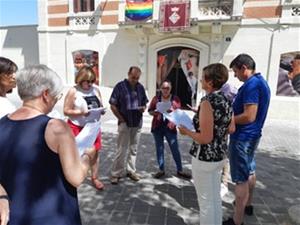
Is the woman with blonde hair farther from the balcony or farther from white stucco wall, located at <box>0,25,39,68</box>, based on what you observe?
white stucco wall, located at <box>0,25,39,68</box>

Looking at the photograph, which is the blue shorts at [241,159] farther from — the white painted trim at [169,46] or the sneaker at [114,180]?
the white painted trim at [169,46]

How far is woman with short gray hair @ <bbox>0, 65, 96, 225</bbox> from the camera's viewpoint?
135 centimetres

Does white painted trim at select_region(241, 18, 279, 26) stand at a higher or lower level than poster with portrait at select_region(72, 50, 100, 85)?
higher

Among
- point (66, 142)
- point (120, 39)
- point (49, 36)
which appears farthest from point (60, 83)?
point (49, 36)

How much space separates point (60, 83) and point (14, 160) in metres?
0.46

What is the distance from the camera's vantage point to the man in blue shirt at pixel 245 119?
8.63ft

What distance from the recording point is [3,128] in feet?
4.66

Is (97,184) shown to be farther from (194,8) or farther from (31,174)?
(194,8)

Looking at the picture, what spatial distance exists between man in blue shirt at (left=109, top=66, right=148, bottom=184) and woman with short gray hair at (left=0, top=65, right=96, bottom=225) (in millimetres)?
2390

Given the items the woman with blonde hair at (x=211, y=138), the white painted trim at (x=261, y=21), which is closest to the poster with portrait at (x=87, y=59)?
the white painted trim at (x=261, y=21)

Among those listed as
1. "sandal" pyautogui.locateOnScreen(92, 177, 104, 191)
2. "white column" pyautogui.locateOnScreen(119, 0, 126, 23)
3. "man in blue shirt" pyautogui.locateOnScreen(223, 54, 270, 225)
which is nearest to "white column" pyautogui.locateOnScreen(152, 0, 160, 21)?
"white column" pyautogui.locateOnScreen(119, 0, 126, 23)

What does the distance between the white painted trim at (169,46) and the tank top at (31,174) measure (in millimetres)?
10109

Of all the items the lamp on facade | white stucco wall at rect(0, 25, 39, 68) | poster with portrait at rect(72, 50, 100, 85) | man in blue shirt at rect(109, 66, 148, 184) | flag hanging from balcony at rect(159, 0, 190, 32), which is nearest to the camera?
man in blue shirt at rect(109, 66, 148, 184)

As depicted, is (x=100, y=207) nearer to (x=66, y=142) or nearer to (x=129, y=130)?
(x=129, y=130)
